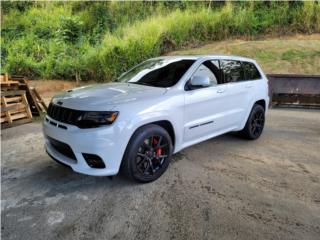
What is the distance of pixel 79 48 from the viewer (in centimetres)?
1315

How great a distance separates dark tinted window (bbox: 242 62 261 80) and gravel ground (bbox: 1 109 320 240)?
128 cm

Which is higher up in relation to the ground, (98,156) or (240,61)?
(240,61)

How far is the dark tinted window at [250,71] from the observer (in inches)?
200

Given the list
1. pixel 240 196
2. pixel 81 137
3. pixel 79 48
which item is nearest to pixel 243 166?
pixel 240 196

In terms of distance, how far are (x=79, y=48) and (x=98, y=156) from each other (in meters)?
11.0

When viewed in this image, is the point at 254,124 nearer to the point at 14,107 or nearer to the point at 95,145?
the point at 95,145

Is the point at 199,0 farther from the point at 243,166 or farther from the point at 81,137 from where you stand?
the point at 81,137

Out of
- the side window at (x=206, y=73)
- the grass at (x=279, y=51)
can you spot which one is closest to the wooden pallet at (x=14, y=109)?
the side window at (x=206, y=73)

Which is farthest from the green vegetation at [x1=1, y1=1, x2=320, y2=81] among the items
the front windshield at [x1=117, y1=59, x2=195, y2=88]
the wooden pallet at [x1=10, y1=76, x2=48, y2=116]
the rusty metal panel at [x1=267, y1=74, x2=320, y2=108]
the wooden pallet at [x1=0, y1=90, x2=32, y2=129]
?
the front windshield at [x1=117, y1=59, x2=195, y2=88]

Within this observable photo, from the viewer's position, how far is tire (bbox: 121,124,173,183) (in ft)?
10.9

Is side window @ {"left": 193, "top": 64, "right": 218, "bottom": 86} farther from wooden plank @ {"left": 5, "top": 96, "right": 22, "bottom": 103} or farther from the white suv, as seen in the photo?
wooden plank @ {"left": 5, "top": 96, "right": 22, "bottom": 103}

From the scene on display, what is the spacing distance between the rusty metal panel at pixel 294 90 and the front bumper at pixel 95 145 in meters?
6.65

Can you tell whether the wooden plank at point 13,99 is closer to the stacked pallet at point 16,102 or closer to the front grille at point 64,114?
the stacked pallet at point 16,102

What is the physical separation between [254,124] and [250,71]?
0.96 m
